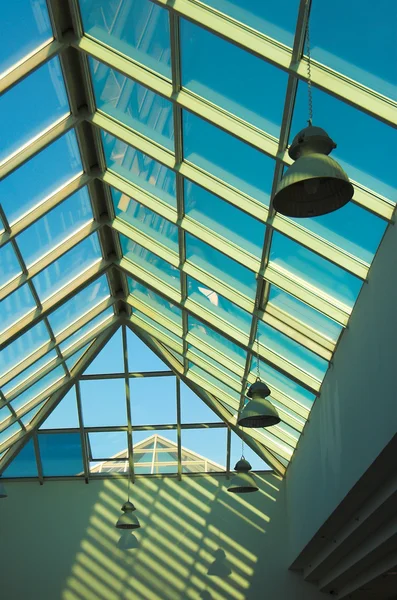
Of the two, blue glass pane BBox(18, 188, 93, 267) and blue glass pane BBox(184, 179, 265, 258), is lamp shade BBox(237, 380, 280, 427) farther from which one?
blue glass pane BBox(18, 188, 93, 267)

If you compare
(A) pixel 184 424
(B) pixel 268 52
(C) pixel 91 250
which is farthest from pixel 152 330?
(B) pixel 268 52

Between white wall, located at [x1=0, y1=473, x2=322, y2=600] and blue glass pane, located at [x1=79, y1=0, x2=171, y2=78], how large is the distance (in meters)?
14.7

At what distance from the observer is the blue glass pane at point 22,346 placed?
580 inches

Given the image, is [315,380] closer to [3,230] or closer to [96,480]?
[3,230]

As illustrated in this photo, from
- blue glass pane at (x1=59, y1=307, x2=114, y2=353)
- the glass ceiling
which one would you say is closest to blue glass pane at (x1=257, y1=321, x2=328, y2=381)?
the glass ceiling

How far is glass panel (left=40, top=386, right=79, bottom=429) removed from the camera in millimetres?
19234

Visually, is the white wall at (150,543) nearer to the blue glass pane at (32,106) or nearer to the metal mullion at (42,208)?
the metal mullion at (42,208)

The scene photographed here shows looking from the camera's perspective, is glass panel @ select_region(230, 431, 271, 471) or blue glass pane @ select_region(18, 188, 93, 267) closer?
blue glass pane @ select_region(18, 188, 93, 267)

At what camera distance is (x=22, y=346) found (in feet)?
49.3

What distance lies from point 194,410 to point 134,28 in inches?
520

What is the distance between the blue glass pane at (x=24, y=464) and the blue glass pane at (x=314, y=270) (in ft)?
40.3

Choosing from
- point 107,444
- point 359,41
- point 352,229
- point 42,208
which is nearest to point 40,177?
point 42,208

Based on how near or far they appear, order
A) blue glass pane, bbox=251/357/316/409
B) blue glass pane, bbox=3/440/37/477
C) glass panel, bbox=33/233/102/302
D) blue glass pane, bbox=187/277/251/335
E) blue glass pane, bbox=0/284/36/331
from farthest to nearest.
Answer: blue glass pane, bbox=3/440/37/477 < blue glass pane, bbox=251/357/316/409 < blue glass pane, bbox=187/277/251/335 < glass panel, bbox=33/233/102/302 < blue glass pane, bbox=0/284/36/331

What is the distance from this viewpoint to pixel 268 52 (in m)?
6.80
